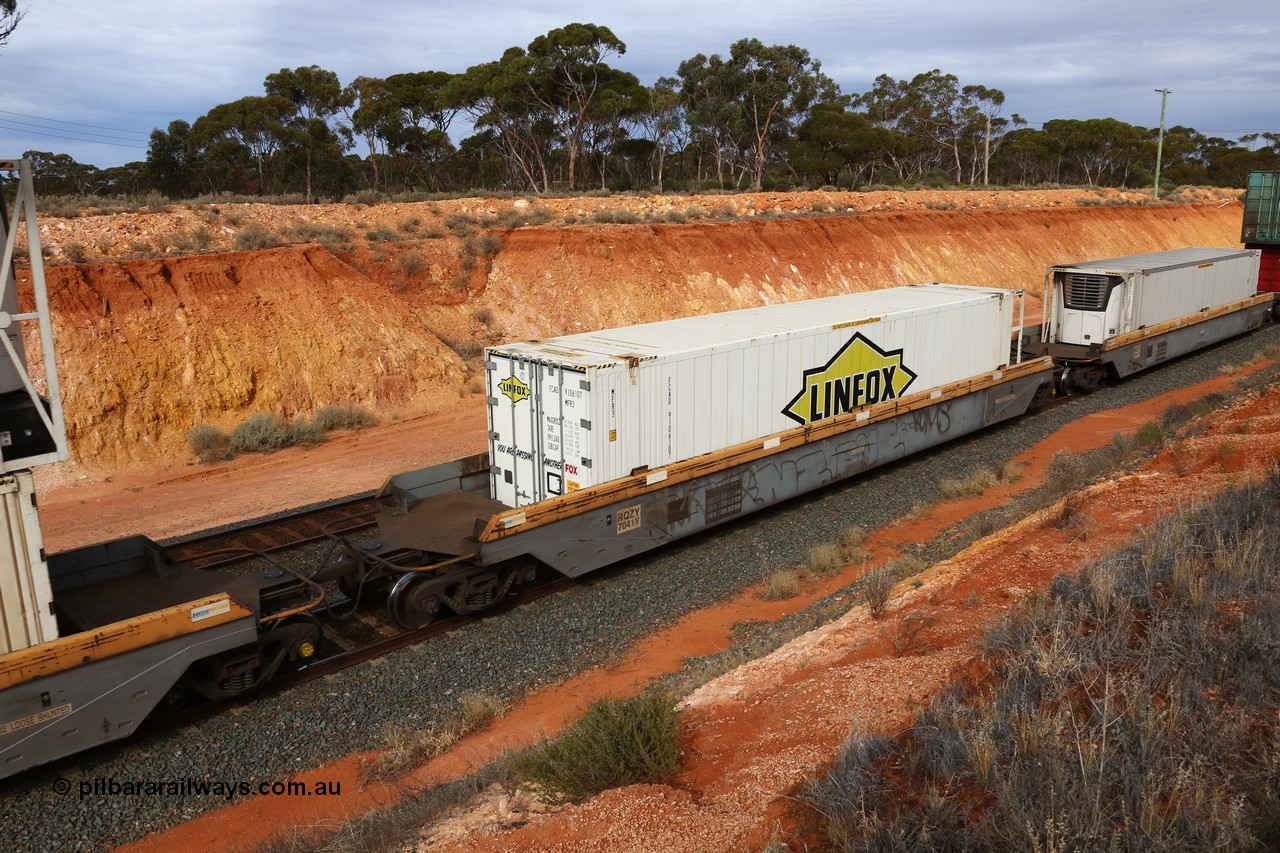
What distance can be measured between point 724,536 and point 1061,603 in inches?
290

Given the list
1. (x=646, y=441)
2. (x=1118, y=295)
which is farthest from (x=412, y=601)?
(x=1118, y=295)

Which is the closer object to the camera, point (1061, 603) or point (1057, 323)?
point (1061, 603)

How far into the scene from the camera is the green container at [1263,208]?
33281 mm

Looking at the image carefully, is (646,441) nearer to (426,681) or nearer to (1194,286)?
(426,681)

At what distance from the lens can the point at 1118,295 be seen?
74.9ft

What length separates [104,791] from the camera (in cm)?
833

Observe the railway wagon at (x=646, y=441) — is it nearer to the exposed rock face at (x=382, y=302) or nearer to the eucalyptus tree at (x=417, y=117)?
the exposed rock face at (x=382, y=302)

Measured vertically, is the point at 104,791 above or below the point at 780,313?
below

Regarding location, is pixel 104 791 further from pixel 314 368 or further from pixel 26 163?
pixel 314 368

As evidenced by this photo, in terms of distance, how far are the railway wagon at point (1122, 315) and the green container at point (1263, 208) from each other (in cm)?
808

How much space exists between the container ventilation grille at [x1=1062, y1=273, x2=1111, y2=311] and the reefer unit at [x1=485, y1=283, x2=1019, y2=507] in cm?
787

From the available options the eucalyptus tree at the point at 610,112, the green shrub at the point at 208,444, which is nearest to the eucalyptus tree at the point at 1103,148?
the eucalyptus tree at the point at 610,112

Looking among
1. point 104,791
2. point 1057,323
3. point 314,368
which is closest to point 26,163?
point 104,791

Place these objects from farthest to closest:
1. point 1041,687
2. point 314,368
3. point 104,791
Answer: point 314,368 < point 104,791 < point 1041,687
